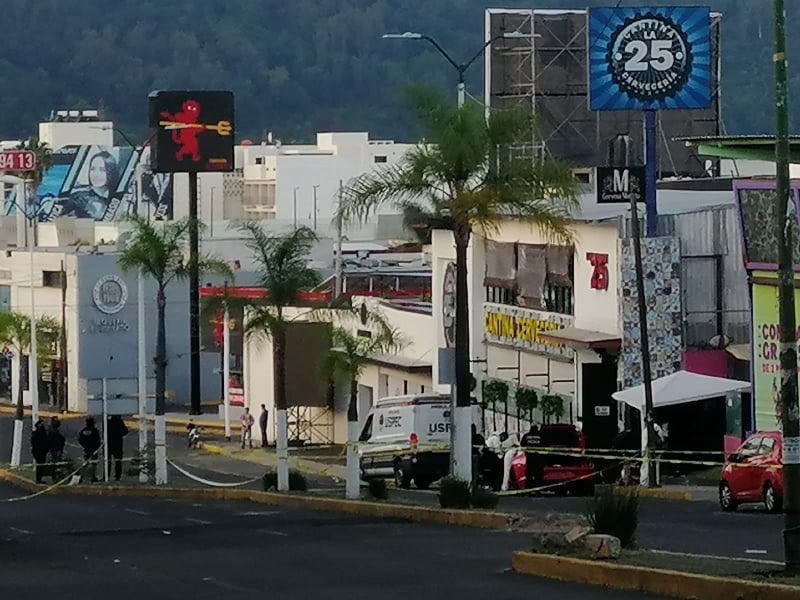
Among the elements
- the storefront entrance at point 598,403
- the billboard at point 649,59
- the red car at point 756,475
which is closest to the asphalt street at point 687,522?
the red car at point 756,475

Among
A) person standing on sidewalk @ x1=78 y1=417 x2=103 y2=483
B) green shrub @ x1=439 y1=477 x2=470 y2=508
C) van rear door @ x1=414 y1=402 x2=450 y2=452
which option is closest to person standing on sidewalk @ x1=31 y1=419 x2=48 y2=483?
person standing on sidewalk @ x1=78 y1=417 x2=103 y2=483

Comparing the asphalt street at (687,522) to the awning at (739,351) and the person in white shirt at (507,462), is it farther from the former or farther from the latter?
the awning at (739,351)

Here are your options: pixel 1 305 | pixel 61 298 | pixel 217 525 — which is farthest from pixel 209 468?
pixel 1 305

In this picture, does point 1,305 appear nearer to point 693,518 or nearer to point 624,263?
point 624,263

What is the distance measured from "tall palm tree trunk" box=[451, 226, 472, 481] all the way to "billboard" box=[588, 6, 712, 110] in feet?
53.6

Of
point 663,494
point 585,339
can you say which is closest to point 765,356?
point 663,494

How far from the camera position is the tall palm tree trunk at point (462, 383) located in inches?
1243

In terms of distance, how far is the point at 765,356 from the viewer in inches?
1608

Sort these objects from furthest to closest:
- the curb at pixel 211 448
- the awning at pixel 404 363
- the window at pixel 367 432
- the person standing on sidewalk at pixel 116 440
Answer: the curb at pixel 211 448 < the awning at pixel 404 363 < the person standing on sidewalk at pixel 116 440 < the window at pixel 367 432

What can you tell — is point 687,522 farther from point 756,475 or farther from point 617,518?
point 617,518

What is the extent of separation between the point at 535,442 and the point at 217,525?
41.6 feet

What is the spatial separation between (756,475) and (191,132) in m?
63.8

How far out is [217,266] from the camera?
4838 centimetres

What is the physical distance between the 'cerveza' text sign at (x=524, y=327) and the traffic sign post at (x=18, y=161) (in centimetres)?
4137
